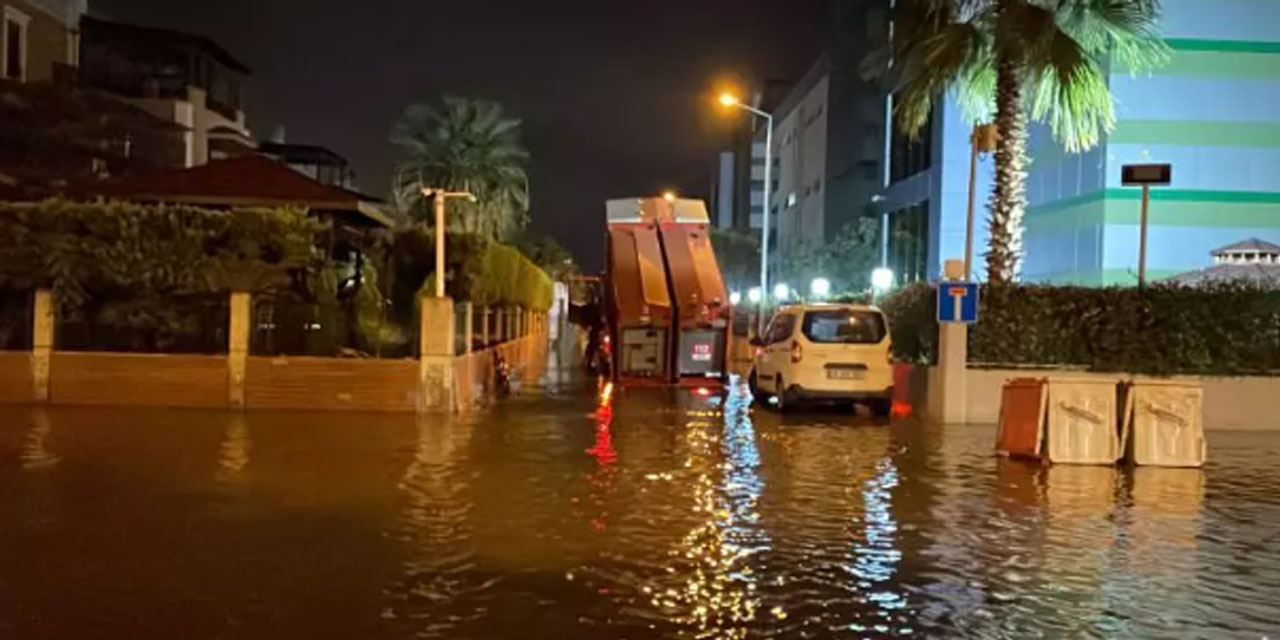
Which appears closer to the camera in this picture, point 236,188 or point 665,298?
point 236,188

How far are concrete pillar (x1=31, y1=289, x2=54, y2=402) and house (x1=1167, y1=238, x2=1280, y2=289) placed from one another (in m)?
18.2

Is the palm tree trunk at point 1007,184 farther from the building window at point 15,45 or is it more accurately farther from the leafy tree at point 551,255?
the leafy tree at point 551,255

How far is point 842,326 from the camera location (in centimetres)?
2069

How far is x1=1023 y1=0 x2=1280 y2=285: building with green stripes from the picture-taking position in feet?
110

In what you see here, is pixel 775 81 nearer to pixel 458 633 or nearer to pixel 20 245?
pixel 20 245

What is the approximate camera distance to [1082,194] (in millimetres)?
35750

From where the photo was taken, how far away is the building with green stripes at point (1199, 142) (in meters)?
33.7

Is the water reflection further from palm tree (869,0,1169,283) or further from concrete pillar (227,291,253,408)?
palm tree (869,0,1169,283)

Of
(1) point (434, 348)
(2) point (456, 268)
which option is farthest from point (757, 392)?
(1) point (434, 348)

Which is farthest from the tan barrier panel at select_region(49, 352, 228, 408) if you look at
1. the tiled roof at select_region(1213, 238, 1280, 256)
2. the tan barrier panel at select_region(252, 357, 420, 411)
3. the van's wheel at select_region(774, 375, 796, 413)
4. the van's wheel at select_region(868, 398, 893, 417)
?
the tiled roof at select_region(1213, 238, 1280, 256)

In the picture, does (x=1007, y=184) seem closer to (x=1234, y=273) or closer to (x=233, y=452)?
(x=1234, y=273)

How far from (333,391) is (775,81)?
100998 mm

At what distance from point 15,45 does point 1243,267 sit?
3210cm

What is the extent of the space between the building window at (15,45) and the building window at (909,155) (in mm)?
29407
